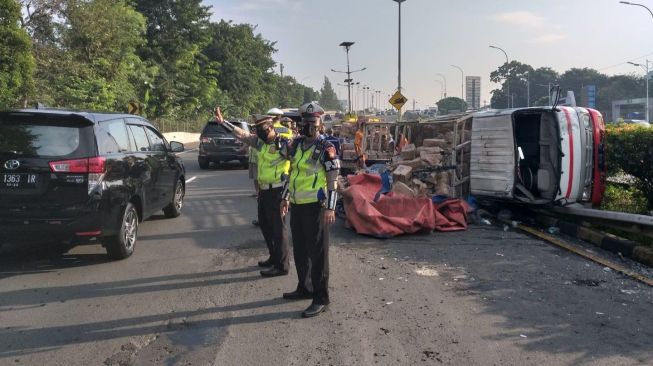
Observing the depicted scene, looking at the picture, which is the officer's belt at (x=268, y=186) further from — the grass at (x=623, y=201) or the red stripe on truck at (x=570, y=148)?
the grass at (x=623, y=201)

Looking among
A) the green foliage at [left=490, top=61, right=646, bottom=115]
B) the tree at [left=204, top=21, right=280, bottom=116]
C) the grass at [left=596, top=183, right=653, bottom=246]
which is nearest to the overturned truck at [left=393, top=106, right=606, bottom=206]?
the grass at [left=596, top=183, right=653, bottom=246]

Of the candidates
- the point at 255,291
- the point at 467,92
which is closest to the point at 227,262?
the point at 255,291

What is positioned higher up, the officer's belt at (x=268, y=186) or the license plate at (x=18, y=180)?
the license plate at (x=18, y=180)

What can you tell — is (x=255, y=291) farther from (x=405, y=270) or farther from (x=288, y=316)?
(x=405, y=270)

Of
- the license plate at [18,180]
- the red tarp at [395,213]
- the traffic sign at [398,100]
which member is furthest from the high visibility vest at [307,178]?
the traffic sign at [398,100]

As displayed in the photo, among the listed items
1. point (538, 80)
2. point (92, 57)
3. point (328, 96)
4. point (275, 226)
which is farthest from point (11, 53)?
point (328, 96)

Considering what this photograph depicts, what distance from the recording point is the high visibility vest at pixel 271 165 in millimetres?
6188

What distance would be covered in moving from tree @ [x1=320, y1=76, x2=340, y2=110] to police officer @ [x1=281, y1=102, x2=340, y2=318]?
163 m

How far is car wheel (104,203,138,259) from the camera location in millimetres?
6582

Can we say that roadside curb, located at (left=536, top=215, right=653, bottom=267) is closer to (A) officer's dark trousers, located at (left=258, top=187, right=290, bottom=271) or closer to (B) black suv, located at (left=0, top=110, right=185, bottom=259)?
(A) officer's dark trousers, located at (left=258, top=187, right=290, bottom=271)

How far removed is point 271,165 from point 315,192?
4.04 feet

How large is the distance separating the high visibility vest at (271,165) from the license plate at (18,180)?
2.40 m

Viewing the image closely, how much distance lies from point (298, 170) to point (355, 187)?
3.87 m

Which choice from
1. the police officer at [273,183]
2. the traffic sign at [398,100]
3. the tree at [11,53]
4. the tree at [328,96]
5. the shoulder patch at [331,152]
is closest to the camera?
the shoulder patch at [331,152]
